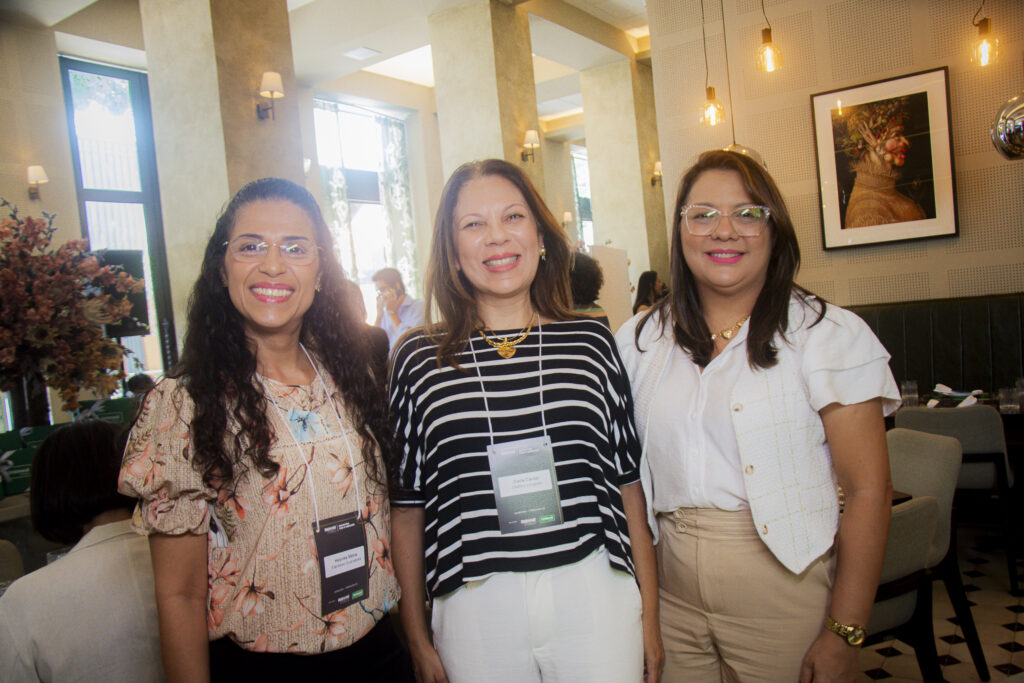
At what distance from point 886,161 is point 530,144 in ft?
13.0

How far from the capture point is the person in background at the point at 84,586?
1.43m

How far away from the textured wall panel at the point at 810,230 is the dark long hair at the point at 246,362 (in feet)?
15.0

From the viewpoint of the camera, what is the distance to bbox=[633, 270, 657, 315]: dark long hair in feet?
23.1

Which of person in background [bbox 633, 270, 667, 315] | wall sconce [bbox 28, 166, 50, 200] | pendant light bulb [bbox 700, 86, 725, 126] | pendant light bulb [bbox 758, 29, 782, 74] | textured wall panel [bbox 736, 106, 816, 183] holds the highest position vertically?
wall sconce [bbox 28, 166, 50, 200]

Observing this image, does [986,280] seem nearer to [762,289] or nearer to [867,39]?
[867,39]

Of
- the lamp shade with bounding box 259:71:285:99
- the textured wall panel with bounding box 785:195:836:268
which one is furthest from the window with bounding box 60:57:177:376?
the textured wall panel with bounding box 785:195:836:268

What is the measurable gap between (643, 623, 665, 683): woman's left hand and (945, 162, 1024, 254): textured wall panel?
4654mm

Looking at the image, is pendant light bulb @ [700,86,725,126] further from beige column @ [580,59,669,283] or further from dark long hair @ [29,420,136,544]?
beige column @ [580,59,669,283]

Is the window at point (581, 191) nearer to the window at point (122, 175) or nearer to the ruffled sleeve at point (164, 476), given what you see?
the window at point (122, 175)

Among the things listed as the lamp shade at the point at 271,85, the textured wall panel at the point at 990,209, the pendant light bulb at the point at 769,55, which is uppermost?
the lamp shade at the point at 271,85

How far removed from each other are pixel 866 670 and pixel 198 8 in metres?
A: 5.74

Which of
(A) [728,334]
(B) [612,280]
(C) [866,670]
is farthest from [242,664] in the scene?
(B) [612,280]

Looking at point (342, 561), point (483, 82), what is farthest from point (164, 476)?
point (483, 82)

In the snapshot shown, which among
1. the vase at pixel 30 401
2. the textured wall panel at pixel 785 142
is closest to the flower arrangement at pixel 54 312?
the vase at pixel 30 401
